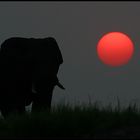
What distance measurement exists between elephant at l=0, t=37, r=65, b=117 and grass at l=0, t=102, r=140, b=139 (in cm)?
388

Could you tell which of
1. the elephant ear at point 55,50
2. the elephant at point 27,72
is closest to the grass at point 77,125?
the elephant at point 27,72

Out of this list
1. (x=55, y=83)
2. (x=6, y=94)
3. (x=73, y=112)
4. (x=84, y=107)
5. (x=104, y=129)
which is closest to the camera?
(x=104, y=129)

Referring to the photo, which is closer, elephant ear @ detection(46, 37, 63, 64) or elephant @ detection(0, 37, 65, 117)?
elephant @ detection(0, 37, 65, 117)

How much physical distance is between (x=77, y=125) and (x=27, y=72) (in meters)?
5.30

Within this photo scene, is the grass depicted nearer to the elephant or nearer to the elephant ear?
the elephant

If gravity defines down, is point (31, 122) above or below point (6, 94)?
above

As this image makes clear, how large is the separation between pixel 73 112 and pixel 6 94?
209 inches

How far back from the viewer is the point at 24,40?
40.7 feet

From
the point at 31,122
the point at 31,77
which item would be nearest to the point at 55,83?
the point at 31,77

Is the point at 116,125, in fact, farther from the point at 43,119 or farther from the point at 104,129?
the point at 43,119

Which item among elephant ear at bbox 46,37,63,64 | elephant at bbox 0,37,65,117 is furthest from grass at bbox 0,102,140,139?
elephant ear at bbox 46,37,63,64

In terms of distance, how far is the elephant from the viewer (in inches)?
429

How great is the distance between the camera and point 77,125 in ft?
20.8

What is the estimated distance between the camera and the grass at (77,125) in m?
6.18
